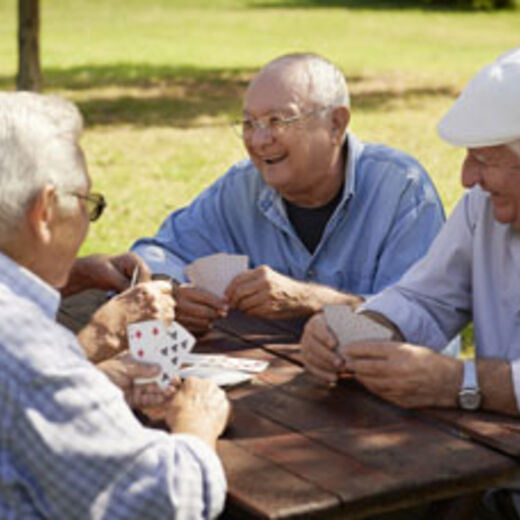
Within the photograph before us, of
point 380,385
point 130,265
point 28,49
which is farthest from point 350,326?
point 28,49

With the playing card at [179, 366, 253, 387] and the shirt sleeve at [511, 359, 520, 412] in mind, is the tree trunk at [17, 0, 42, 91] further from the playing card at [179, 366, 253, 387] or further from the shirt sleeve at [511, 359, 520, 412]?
the shirt sleeve at [511, 359, 520, 412]

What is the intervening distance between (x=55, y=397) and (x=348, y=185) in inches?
88.9

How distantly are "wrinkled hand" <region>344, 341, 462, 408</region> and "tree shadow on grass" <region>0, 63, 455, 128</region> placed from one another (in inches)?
469

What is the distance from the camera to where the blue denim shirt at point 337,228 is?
417 cm

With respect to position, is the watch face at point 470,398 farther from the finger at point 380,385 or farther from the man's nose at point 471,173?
the man's nose at point 471,173

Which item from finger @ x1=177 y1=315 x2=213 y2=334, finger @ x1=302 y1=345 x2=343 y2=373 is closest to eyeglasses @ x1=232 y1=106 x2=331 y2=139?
finger @ x1=177 y1=315 x2=213 y2=334

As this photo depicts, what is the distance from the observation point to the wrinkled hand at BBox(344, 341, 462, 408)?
116 inches

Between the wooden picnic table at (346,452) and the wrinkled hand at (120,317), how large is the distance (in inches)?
13.2

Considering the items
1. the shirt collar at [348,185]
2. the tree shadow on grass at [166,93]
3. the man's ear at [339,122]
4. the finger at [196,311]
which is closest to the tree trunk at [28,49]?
the tree shadow on grass at [166,93]

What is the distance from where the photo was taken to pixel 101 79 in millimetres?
18734

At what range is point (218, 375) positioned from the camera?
10.3 feet

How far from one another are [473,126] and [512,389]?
637 millimetres

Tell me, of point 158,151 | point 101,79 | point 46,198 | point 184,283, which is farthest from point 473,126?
point 101,79

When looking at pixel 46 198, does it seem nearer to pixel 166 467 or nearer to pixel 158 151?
pixel 166 467
